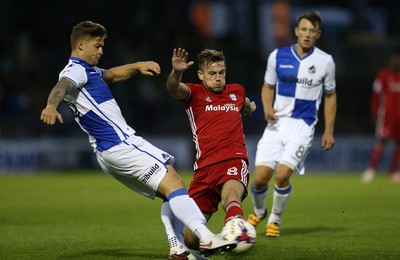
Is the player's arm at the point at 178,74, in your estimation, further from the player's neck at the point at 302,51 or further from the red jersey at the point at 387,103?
the red jersey at the point at 387,103

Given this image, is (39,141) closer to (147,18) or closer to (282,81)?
(147,18)

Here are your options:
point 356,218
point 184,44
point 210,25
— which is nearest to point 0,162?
point 184,44

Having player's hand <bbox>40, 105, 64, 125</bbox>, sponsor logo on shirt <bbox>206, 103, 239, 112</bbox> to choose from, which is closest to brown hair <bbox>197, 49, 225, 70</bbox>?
sponsor logo on shirt <bbox>206, 103, 239, 112</bbox>

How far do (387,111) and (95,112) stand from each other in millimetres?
12793

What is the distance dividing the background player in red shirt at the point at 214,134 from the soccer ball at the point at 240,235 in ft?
2.24

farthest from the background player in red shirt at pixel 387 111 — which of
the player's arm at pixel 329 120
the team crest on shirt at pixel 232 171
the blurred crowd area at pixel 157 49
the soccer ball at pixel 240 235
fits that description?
the soccer ball at pixel 240 235

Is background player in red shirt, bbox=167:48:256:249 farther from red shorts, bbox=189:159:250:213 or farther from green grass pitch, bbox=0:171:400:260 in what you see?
green grass pitch, bbox=0:171:400:260

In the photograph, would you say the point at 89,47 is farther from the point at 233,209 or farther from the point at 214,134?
the point at 233,209

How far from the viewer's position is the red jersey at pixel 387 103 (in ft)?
63.3

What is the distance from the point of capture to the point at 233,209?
24.4 ft

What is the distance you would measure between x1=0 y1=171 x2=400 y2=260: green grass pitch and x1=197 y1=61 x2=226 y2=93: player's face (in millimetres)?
1669

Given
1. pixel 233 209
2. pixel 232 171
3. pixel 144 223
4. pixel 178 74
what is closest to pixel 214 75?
pixel 178 74

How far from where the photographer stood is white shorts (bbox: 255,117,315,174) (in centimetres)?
1023

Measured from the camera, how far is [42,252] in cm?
872
